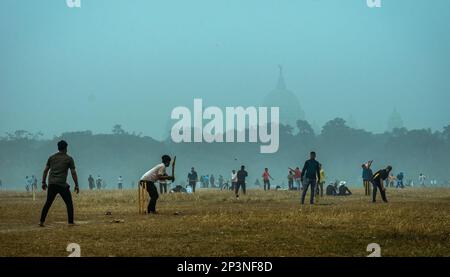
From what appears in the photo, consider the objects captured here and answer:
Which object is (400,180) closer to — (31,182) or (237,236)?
(31,182)

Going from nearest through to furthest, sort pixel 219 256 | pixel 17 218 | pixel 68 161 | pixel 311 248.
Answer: pixel 219 256
pixel 311 248
pixel 68 161
pixel 17 218

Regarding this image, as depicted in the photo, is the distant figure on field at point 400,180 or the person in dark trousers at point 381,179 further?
the distant figure on field at point 400,180

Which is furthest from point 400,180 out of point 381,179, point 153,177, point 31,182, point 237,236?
point 237,236

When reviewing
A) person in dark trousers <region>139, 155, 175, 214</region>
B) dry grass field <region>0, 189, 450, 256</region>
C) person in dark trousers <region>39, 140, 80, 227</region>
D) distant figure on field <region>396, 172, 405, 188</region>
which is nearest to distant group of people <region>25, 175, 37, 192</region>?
person in dark trousers <region>139, 155, 175, 214</region>

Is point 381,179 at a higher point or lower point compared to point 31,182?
lower

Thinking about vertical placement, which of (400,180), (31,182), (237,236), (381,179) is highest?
(400,180)

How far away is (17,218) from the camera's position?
73.4 ft

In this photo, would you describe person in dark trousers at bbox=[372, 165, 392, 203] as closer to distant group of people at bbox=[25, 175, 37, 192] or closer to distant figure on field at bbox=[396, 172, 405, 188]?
distant group of people at bbox=[25, 175, 37, 192]

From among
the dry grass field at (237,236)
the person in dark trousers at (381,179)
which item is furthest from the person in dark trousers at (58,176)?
the person in dark trousers at (381,179)

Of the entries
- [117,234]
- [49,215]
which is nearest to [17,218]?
[49,215]

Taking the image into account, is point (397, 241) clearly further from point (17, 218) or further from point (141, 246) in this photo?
point (17, 218)

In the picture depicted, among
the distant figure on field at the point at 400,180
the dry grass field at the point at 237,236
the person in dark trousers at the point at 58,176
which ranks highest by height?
the distant figure on field at the point at 400,180

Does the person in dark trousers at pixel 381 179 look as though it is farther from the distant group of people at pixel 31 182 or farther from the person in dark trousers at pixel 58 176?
the distant group of people at pixel 31 182
